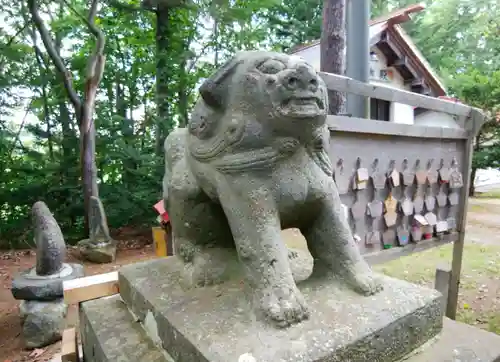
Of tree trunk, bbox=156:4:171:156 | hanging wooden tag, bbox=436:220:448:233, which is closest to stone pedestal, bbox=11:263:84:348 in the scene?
hanging wooden tag, bbox=436:220:448:233

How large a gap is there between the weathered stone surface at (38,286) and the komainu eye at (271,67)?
2930mm

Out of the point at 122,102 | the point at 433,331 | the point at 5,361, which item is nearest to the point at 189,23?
the point at 122,102

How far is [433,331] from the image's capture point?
1065 millimetres

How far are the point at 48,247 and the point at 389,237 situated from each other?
2721mm

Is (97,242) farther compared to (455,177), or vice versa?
(97,242)

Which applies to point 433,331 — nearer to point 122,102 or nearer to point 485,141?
point 122,102

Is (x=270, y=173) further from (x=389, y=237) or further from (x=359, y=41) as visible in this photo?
(x=359, y=41)

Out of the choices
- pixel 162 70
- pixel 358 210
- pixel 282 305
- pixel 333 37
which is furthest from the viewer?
pixel 162 70

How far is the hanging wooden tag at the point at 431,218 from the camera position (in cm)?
217

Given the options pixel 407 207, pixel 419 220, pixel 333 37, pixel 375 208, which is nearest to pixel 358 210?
pixel 375 208

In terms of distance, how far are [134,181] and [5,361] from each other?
3.81m

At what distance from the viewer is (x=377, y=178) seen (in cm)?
189

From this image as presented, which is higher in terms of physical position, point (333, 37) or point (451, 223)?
point (333, 37)

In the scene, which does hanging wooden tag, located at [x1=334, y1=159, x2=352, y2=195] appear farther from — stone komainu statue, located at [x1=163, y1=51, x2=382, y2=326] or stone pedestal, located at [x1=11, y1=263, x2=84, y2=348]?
stone pedestal, located at [x1=11, y1=263, x2=84, y2=348]
